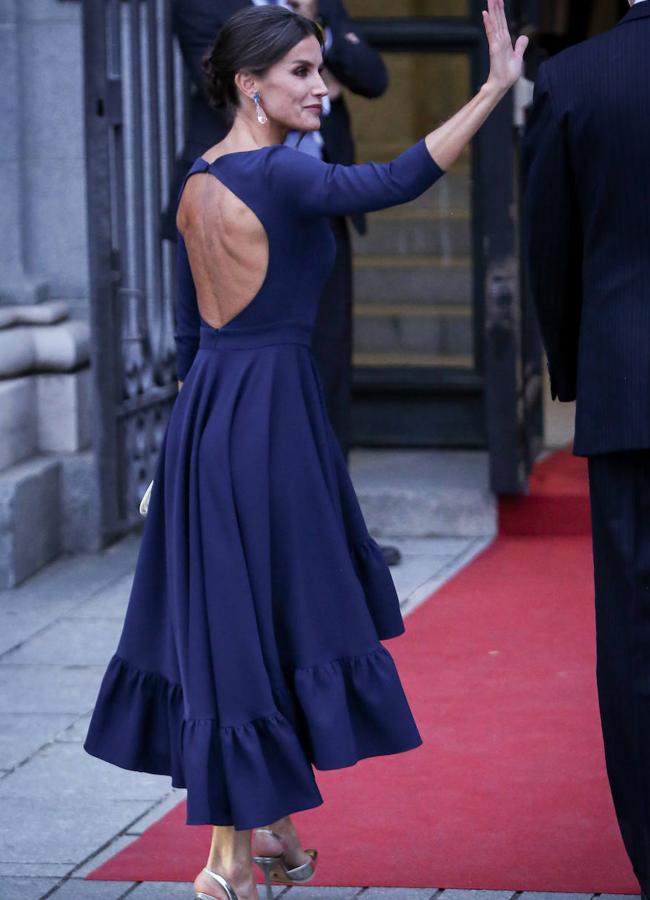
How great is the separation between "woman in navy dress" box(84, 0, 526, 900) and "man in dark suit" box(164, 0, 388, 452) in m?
2.46

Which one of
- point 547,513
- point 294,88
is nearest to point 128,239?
point 547,513

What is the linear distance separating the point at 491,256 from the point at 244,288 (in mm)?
3293

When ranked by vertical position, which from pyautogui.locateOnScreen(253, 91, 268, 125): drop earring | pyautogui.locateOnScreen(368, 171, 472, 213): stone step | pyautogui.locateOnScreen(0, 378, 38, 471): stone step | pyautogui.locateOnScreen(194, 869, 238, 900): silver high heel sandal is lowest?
pyautogui.locateOnScreen(194, 869, 238, 900): silver high heel sandal

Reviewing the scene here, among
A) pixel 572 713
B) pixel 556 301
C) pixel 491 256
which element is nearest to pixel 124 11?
pixel 491 256

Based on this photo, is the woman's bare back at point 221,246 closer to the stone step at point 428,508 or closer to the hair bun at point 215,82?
the hair bun at point 215,82

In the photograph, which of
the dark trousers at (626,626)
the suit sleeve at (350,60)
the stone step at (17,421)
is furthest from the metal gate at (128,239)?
the dark trousers at (626,626)

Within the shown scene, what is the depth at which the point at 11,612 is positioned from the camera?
633cm

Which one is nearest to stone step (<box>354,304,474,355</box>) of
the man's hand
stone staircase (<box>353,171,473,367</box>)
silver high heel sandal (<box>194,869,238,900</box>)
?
stone staircase (<box>353,171,473,367</box>)

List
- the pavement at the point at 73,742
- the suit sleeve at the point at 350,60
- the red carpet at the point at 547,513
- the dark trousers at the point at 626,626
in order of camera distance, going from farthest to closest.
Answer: the red carpet at the point at 547,513 → the suit sleeve at the point at 350,60 → the pavement at the point at 73,742 → the dark trousers at the point at 626,626

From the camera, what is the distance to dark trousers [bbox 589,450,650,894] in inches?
139

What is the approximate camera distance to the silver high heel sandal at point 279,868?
12.6ft

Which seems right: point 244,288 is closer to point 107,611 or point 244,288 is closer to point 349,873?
point 349,873

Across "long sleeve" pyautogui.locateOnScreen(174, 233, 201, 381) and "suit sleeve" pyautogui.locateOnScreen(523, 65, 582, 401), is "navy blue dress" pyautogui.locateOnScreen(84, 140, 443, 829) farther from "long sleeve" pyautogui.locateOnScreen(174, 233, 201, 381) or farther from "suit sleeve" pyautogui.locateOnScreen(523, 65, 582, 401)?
"suit sleeve" pyautogui.locateOnScreen(523, 65, 582, 401)

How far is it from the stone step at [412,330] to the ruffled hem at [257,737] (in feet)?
14.4
